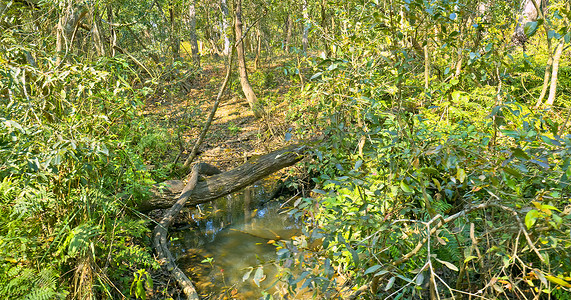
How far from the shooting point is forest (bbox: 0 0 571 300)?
2107mm

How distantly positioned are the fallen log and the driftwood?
0.08 metres

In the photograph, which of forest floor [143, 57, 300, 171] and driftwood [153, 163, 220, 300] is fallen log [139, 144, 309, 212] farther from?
forest floor [143, 57, 300, 171]

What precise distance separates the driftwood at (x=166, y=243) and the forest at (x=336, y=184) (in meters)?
0.03

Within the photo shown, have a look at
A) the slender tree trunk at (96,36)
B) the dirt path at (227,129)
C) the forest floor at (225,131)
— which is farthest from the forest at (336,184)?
the dirt path at (227,129)

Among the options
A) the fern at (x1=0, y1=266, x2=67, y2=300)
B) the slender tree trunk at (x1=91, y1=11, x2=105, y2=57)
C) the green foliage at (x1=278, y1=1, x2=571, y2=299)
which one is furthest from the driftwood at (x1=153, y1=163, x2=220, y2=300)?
the slender tree trunk at (x1=91, y1=11, x2=105, y2=57)

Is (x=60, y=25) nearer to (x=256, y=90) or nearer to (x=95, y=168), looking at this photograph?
(x=95, y=168)

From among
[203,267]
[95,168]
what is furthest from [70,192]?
[203,267]

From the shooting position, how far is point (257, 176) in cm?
618

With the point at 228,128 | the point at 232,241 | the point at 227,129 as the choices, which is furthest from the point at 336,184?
the point at 227,129

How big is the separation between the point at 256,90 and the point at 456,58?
291 inches

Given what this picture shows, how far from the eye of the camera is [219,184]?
592 centimetres

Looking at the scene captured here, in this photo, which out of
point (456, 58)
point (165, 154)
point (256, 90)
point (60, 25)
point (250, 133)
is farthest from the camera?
point (256, 90)

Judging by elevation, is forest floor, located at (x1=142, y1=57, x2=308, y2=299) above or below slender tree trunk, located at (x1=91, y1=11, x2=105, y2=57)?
below

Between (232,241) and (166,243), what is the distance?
1.16 metres
